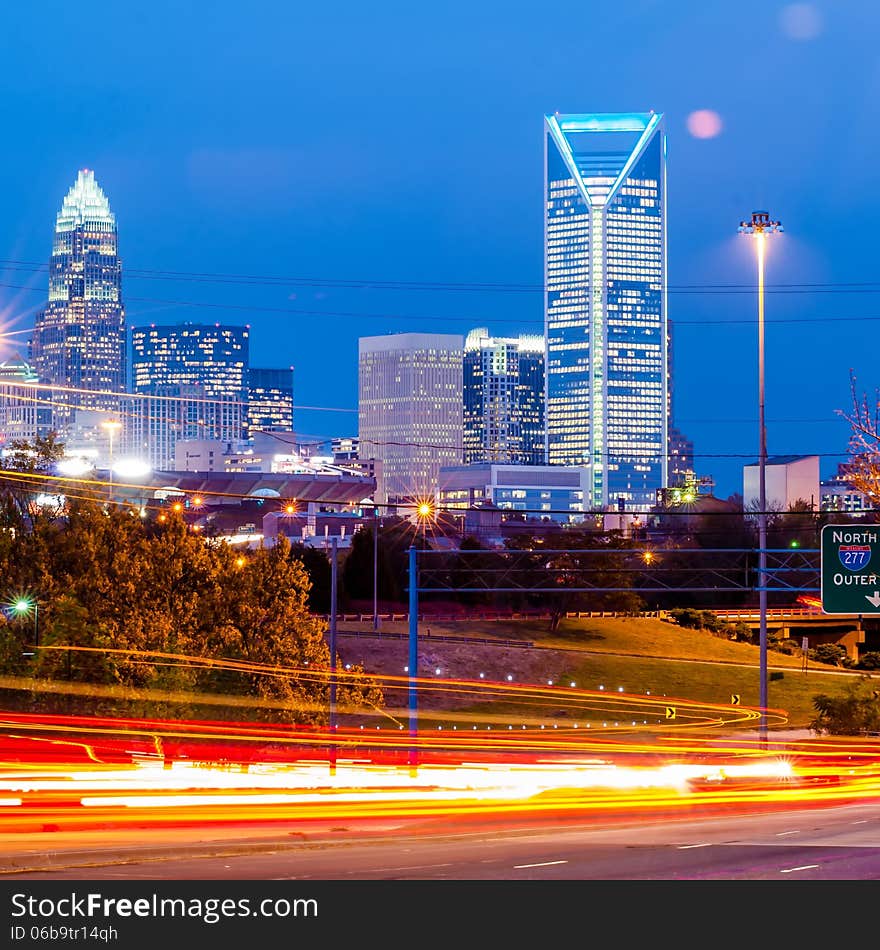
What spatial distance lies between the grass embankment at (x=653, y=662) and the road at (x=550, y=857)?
4448 centimetres

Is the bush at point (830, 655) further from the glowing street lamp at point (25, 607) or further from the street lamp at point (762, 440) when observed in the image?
the glowing street lamp at point (25, 607)

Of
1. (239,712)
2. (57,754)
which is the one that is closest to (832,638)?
(239,712)

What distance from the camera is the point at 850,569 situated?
43.4 metres

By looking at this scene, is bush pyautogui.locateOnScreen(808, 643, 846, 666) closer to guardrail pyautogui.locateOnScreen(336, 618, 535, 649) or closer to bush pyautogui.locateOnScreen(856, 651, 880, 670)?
bush pyautogui.locateOnScreen(856, 651, 880, 670)

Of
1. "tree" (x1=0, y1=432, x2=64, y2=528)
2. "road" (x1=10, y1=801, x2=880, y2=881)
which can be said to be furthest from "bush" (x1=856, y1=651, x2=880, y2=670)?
"road" (x1=10, y1=801, x2=880, y2=881)

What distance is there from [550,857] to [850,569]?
2150cm

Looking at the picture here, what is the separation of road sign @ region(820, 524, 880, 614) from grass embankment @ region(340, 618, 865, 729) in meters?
30.3

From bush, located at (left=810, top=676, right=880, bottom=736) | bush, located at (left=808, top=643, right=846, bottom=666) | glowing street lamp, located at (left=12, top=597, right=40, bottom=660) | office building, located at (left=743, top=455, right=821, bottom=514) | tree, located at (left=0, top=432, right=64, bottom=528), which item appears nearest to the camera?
glowing street lamp, located at (left=12, top=597, right=40, bottom=660)

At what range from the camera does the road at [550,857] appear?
21516mm

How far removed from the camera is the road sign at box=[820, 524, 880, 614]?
43.2 m

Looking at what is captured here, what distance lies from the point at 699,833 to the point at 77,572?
2841 centimetres

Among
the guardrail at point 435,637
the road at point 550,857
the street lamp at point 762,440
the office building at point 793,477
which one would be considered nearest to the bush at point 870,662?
the guardrail at point 435,637

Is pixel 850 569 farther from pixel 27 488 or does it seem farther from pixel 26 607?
pixel 27 488

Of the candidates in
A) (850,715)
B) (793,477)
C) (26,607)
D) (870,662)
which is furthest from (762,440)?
(793,477)
